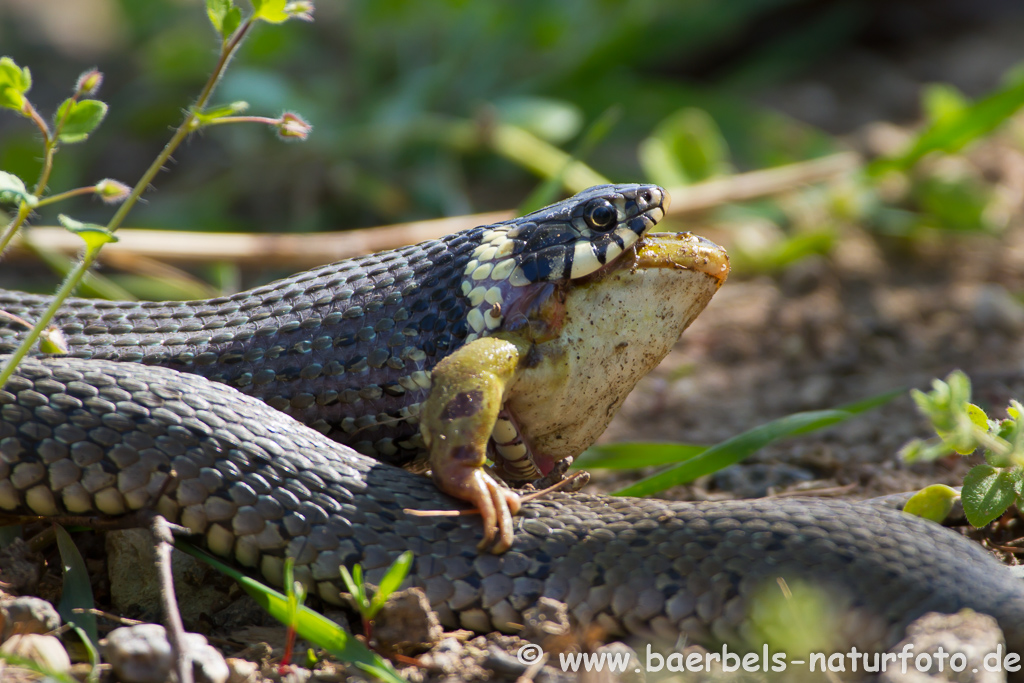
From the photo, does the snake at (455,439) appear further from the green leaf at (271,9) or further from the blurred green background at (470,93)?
the blurred green background at (470,93)

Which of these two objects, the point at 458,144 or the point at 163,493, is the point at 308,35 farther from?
the point at 163,493

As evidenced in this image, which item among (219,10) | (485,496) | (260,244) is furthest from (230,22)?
(260,244)

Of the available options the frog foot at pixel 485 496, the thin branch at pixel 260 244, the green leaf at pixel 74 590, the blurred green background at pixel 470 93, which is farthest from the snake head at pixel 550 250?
the blurred green background at pixel 470 93

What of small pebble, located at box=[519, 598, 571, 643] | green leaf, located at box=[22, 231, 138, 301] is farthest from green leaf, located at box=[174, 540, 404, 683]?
green leaf, located at box=[22, 231, 138, 301]

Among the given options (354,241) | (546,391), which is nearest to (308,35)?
(354,241)

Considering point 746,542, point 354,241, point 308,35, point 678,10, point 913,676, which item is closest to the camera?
point 913,676

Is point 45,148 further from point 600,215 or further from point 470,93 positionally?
point 470,93
